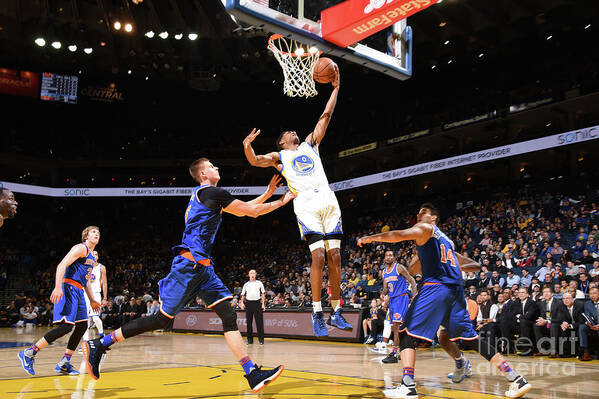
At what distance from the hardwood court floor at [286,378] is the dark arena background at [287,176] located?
0.07 m

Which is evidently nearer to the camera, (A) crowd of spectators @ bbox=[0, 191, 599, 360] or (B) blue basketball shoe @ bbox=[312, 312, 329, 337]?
(B) blue basketball shoe @ bbox=[312, 312, 329, 337]

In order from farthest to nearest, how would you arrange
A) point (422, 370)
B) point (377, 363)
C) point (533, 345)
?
point (533, 345), point (377, 363), point (422, 370)

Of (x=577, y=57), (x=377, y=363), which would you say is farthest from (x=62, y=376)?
(x=577, y=57)

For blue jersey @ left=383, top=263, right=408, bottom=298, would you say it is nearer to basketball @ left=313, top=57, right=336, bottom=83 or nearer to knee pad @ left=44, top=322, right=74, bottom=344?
basketball @ left=313, top=57, right=336, bottom=83

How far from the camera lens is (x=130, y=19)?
21.3 metres

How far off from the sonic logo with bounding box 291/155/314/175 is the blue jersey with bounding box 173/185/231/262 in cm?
104

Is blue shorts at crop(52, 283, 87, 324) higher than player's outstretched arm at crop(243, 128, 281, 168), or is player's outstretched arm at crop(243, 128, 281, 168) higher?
player's outstretched arm at crop(243, 128, 281, 168)

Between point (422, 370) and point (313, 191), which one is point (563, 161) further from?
point (313, 191)

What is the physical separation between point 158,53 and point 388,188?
556 inches

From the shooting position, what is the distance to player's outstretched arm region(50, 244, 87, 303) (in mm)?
6746

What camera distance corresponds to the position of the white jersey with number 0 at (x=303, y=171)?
5.85m

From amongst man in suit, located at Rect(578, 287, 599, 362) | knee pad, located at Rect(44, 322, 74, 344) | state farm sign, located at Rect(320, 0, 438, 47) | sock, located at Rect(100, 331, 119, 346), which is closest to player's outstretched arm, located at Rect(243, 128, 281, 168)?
state farm sign, located at Rect(320, 0, 438, 47)

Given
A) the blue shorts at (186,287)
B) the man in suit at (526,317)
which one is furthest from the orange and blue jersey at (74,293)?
the man in suit at (526,317)

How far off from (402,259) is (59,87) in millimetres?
20286
